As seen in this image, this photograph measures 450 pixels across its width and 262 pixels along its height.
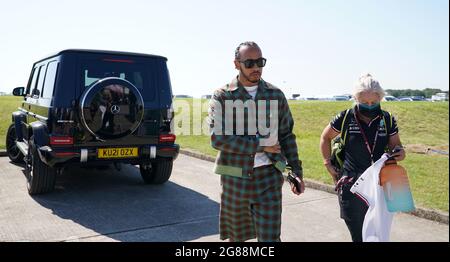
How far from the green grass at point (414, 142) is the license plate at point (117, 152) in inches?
124

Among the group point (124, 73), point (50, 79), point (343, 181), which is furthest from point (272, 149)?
point (50, 79)

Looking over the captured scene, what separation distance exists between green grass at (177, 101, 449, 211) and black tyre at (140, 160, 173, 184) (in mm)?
2458

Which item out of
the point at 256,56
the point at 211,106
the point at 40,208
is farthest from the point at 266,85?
the point at 40,208

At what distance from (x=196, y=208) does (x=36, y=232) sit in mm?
1987

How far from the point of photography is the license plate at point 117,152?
17.7 feet

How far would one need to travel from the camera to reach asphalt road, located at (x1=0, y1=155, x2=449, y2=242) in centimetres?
431

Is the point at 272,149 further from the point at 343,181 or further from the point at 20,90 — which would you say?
the point at 20,90

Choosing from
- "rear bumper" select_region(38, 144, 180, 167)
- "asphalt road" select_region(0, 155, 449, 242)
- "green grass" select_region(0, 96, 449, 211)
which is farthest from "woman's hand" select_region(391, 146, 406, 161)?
"rear bumper" select_region(38, 144, 180, 167)

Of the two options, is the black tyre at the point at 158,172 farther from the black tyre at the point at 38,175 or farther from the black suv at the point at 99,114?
the black tyre at the point at 38,175

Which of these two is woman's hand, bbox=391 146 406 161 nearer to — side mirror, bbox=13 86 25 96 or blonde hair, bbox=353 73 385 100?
blonde hair, bbox=353 73 385 100

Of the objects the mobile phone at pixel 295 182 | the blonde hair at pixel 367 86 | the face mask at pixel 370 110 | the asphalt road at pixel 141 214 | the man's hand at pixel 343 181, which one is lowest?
the asphalt road at pixel 141 214

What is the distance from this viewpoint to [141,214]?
16.6 feet

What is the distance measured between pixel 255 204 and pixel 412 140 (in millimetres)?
12683

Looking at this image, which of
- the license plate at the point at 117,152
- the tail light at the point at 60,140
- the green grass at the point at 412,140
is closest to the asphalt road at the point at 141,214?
the license plate at the point at 117,152
